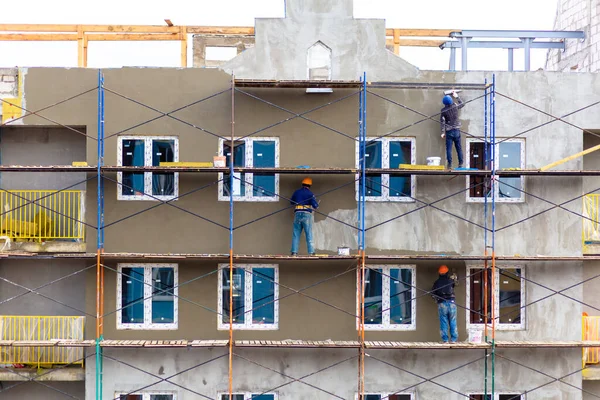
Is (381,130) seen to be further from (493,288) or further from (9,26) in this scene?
(9,26)

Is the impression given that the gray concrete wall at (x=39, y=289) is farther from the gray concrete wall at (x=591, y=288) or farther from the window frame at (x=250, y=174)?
the gray concrete wall at (x=591, y=288)

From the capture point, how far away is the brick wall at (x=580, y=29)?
1786cm

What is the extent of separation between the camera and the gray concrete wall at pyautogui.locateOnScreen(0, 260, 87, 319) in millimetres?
15266

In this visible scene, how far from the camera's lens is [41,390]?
1512cm

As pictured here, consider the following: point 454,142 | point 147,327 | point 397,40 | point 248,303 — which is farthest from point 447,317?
point 397,40

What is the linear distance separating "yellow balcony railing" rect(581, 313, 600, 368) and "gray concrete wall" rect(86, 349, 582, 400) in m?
0.53

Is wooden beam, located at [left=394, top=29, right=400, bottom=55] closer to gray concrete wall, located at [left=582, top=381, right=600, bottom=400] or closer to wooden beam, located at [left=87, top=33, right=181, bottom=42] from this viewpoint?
wooden beam, located at [left=87, top=33, right=181, bottom=42]

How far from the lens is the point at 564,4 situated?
2009 centimetres

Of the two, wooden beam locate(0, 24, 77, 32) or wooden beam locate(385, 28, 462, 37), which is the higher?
wooden beam locate(385, 28, 462, 37)

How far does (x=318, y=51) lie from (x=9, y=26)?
759cm

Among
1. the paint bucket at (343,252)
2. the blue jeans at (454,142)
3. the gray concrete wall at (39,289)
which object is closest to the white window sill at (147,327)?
the gray concrete wall at (39,289)

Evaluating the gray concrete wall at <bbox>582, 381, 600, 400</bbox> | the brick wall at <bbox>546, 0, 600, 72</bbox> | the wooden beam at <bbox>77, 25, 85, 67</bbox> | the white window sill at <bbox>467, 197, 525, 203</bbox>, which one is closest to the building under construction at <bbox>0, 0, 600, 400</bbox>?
the white window sill at <bbox>467, 197, 525, 203</bbox>

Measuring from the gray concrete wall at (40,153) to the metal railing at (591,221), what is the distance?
11.8 m

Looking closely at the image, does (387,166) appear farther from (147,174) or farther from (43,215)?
(43,215)
